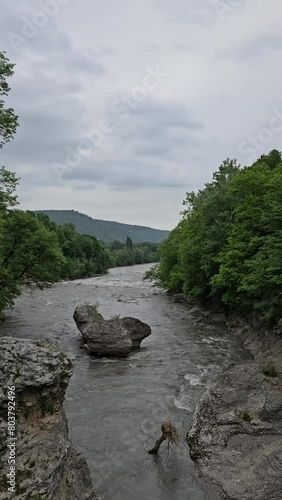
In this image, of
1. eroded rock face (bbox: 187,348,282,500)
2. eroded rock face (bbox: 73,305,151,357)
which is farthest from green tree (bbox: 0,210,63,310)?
eroded rock face (bbox: 187,348,282,500)

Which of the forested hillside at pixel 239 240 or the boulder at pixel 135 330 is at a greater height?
the forested hillside at pixel 239 240

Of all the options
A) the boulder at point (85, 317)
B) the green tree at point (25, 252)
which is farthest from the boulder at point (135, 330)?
the green tree at point (25, 252)

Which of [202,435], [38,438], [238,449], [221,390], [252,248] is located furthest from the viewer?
[252,248]

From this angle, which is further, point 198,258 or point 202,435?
point 198,258

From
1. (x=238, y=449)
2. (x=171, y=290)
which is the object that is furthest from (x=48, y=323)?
(x=171, y=290)

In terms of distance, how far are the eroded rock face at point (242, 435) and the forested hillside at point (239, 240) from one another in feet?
23.1

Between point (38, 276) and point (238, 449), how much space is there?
2406 cm

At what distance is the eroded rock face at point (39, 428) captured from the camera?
7906mm

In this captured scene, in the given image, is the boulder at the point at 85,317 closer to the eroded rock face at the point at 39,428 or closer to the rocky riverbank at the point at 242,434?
the rocky riverbank at the point at 242,434

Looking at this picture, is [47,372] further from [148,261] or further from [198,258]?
[148,261]

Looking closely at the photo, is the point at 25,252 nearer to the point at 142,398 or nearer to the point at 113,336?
the point at 113,336

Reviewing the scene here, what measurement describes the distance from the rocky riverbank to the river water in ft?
2.03

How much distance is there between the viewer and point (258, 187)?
3042cm

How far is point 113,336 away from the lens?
23.8 m
